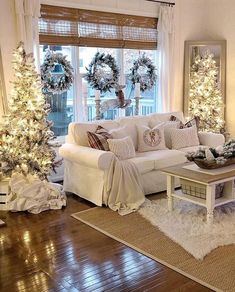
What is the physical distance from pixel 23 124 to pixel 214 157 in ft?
7.25

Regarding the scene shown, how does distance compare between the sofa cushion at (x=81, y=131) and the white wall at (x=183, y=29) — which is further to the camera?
the white wall at (x=183, y=29)

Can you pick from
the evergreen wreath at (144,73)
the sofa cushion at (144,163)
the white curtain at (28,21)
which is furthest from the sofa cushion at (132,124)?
the white curtain at (28,21)

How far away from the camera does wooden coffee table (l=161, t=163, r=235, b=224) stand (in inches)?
144

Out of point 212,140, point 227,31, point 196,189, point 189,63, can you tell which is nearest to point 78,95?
point 212,140

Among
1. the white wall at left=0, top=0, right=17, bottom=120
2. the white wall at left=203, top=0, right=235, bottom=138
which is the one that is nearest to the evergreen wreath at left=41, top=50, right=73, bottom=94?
the white wall at left=0, top=0, right=17, bottom=120

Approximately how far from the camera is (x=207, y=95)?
6.59 metres

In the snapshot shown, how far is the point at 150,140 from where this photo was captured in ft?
16.7

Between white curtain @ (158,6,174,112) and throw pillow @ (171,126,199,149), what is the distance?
1.29 metres

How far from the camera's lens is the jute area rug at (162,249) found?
2852 millimetres

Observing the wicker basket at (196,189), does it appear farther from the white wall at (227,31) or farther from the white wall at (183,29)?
the white wall at (227,31)

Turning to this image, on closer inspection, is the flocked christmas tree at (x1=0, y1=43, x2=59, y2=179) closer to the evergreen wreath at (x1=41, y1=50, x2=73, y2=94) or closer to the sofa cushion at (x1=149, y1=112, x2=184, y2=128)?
the evergreen wreath at (x1=41, y1=50, x2=73, y2=94)

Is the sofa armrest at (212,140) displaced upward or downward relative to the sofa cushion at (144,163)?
upward

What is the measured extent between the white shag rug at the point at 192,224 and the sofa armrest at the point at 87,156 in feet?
2.26

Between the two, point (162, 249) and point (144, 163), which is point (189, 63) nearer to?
point (144, 163)
